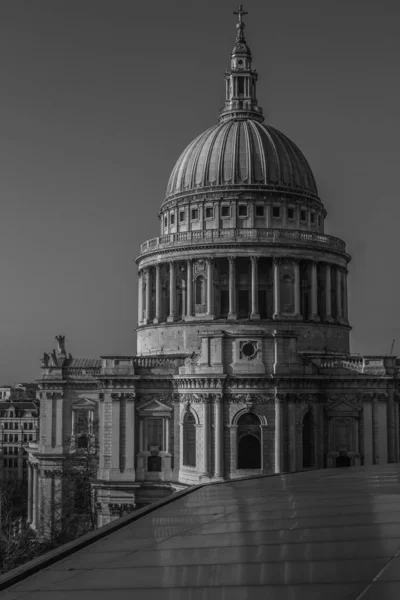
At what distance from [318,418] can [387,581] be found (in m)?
51.3

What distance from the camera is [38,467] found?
79750mm

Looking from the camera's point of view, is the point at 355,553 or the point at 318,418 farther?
the point at 318,418

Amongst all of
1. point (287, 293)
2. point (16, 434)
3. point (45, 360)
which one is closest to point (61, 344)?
point (45, 360)

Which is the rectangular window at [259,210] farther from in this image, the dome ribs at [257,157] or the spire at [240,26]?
the spire at [240,26]

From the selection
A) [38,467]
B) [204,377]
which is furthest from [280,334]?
[38,467]

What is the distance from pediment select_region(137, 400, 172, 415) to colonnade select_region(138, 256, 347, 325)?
1241 centimetres

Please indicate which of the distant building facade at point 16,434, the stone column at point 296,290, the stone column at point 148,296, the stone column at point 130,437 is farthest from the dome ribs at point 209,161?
the distant building facade at point 16,434

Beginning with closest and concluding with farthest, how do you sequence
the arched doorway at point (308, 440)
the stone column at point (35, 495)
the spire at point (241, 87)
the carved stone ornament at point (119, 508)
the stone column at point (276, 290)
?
1. the arched doorway at point (308, 440)
2. the carved stone ornament at point (119, 508)
3. the stone column at point (276, 290)
4. the stone column at point (35, 495)
5. the spire at point (241, 87)

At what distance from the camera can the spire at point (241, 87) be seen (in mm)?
87062

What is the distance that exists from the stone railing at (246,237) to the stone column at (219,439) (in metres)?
19.3

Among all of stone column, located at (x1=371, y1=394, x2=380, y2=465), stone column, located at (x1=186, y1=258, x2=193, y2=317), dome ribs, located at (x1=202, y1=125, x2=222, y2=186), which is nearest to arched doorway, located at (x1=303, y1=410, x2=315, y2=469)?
stone column, located at (x1=371, y1=394, x2=380, y2=465)

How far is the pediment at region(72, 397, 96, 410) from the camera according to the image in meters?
75.8

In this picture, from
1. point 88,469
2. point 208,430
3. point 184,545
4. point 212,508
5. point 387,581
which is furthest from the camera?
Result: point 88,469

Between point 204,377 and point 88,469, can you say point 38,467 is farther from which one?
point 204,377
